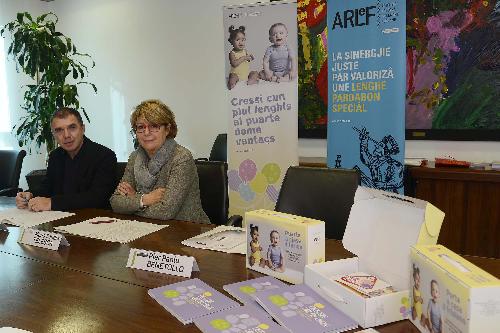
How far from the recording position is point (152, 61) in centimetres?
527

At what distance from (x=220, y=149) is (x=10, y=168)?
1735 millimetres

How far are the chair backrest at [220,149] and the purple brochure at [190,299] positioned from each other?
10.1 ft

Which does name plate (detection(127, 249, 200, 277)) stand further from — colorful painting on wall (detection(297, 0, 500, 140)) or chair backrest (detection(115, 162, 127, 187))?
colorful painting on wall (detection(297, 0, 500, 140))

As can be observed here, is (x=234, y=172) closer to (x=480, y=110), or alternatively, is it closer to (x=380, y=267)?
(x=480, y=110)

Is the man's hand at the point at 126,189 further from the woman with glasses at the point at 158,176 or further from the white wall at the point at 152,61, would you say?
the white wall at the point at 152,61

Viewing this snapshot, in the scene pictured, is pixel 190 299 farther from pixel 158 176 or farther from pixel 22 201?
pixel 22 201

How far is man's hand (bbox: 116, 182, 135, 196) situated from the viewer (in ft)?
7.60

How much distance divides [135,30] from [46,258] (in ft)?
13.8

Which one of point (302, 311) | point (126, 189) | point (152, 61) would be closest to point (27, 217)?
point (126, 189)

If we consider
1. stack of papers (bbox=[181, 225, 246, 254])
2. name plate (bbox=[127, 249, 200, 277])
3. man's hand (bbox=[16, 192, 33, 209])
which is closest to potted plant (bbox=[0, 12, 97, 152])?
man's hand (bbox=[16, 192, 33, 209])

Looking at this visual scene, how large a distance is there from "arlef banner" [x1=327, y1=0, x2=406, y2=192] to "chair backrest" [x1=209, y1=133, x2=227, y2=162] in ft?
4.18

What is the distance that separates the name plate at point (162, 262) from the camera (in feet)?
4.51

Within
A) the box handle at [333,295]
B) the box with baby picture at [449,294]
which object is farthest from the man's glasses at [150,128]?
the box with baby picture at [449,294]

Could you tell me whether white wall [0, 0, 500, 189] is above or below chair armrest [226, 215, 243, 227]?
above
